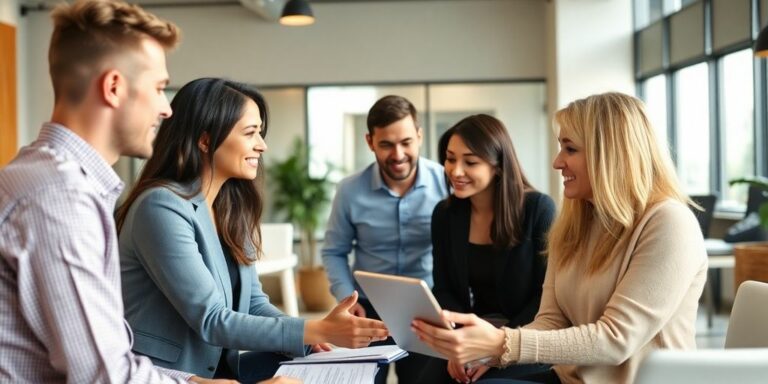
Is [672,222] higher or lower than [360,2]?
lower

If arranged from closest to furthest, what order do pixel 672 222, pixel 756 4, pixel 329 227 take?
pixel 672 222, pixel 329 227, pixel 756 4

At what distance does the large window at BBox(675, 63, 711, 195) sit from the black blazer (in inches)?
212

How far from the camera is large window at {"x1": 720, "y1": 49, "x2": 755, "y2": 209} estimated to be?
713 centimetres

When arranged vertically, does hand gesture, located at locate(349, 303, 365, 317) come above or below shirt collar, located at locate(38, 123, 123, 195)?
below

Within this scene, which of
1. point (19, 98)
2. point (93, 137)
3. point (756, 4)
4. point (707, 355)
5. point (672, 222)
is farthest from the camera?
point (19, 98)

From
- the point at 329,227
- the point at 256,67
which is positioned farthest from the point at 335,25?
the point at 329,227

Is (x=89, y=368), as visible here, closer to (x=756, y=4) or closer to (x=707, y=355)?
(x=707, y=355)

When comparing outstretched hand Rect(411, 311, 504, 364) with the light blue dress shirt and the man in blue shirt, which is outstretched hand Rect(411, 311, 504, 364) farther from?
the light blue dress shirt

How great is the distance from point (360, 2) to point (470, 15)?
50.5 inches

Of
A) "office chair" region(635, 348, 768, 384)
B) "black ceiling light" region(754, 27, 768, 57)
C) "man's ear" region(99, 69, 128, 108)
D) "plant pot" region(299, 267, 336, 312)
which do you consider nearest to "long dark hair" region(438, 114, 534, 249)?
"office chair" region(635, 348, 768, 384)

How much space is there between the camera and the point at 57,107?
1.53 metres

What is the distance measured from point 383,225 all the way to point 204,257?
157 cm

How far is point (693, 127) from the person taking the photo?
27.3 feet

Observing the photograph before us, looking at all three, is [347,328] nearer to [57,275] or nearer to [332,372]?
[332,372]
